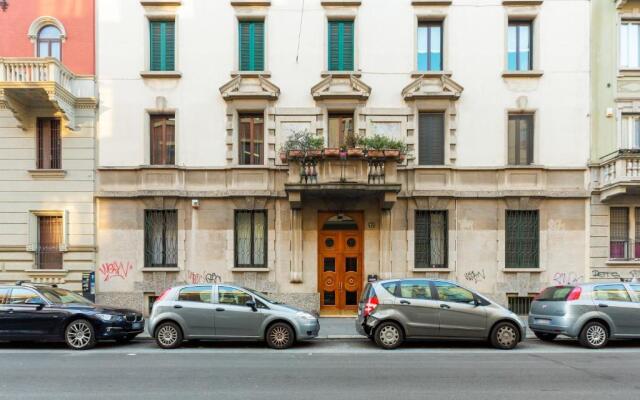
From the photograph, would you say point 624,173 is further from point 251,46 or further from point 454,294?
point 251,46

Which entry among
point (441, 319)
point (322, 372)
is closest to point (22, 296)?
point (322, 372)

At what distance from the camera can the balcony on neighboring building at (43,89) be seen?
14312 millimetres

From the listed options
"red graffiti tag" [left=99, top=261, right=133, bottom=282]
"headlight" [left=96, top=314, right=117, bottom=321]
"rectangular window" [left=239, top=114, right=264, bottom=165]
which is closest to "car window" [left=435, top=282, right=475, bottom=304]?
"headlight" [left=96, top=314, right=117, bottom=321]

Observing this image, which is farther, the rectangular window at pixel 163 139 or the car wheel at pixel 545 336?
the rectangular window at pixel 163 139

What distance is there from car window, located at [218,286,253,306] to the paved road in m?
1.10

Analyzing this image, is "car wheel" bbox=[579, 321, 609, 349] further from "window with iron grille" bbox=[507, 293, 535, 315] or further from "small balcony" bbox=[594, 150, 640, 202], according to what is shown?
"small balcony" bbox=[594, 150, 640, 202]

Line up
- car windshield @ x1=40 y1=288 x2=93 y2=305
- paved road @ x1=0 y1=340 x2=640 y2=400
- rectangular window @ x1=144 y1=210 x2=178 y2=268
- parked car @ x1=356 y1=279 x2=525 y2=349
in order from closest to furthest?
paved road @ x1=0 y1=340 x2=640 y2=400
parked car @ x1=356 y1=279 x2=525 y2=349
car windshield @ x1=40 y1=288 x2=93 y2=305
rectangular window @ x1=144 y1=210 x2=178 y2=268

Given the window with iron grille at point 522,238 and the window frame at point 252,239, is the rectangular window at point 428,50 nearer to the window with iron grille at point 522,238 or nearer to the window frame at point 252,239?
the window with iron grille at point 522,238

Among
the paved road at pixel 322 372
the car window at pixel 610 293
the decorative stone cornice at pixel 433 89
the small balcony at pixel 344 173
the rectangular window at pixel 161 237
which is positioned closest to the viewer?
the paved road at pixel 322 372

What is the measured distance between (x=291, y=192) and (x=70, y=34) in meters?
9.97

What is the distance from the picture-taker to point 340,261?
15906 mm

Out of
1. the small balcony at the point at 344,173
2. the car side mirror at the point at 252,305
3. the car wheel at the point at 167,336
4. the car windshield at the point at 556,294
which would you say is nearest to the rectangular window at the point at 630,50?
the small balcony at the point at 344,173

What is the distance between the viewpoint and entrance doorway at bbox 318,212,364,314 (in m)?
15.8

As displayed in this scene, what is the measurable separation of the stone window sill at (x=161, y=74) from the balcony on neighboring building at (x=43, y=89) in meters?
1.91
